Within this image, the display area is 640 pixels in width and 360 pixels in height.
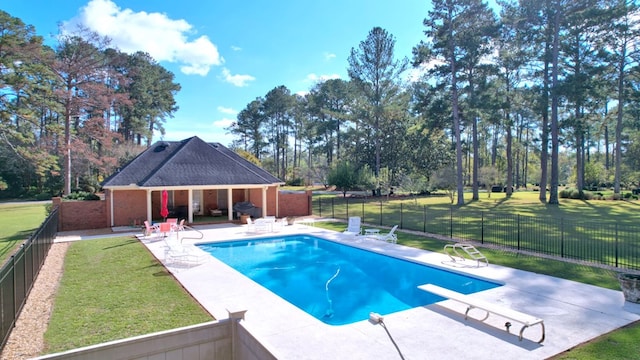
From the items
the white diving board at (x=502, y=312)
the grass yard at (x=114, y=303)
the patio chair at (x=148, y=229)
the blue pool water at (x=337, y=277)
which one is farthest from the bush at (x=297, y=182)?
the white diving board at (x=502, y=312)

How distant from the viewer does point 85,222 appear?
18.3m

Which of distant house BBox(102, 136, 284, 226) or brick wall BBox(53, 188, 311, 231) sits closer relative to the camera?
brick wall BBox(53, 188, 311, 231)

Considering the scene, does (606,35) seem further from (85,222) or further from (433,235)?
(85,222)

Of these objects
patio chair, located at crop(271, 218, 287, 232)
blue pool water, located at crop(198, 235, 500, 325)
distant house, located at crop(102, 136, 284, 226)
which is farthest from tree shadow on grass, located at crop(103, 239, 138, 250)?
patio chair, located at crop(271, 218, 287, 232)

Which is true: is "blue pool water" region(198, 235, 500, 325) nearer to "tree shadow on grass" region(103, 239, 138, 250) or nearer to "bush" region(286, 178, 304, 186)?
"tree shadow on grass" region(103, 239, 138, 250)

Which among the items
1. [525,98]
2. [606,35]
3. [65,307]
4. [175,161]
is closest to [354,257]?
[65,307]

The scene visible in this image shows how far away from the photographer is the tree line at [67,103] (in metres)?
24.4

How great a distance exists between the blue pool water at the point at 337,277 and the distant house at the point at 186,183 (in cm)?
555

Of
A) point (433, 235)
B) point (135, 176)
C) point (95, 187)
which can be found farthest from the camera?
point (95, 187)

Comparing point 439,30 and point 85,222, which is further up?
point 439,30

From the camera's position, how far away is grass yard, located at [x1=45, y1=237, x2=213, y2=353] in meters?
6.32

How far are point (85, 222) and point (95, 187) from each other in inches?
891

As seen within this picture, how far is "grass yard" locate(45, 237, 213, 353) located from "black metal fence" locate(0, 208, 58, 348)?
599 mm

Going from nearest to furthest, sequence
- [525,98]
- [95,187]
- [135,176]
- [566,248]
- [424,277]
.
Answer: [424,277], [566,248], [135,176], [525,98], [95,187]
